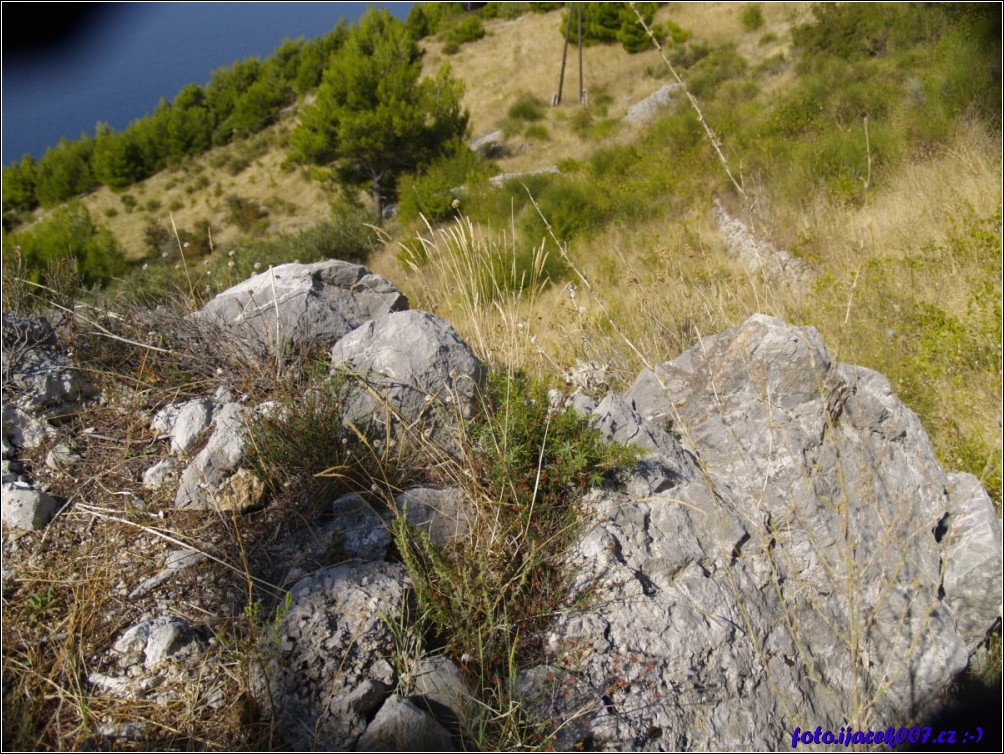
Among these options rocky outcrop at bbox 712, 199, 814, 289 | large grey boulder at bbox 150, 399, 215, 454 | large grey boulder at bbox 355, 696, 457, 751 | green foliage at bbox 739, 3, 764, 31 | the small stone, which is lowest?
green foliage at bbox 739, 3, 764, 31

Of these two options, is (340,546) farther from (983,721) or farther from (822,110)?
(822,110)

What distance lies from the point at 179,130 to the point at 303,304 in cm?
3186

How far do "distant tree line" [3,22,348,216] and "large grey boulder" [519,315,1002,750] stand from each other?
28.2 meters

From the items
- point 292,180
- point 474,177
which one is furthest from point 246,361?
point 292,180

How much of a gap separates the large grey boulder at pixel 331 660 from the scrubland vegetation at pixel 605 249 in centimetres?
9

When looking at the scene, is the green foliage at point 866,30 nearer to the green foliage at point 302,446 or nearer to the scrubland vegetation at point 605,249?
the scrubland vegetation at point 605,249

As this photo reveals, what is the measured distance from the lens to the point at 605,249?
773cm

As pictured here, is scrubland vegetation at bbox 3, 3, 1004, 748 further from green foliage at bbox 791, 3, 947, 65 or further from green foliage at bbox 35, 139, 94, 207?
green foliage at bbox 35, 139, 94, 207

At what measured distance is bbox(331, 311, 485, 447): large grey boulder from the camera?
7.73 feet

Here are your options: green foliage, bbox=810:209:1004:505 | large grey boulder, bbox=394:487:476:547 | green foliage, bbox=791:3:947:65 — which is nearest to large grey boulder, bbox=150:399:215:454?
large grey boulder, bbox=394:487:476:547

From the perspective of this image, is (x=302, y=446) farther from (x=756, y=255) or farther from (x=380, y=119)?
(x=380, y=119)

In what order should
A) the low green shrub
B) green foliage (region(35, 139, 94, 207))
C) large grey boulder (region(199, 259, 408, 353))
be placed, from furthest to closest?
green foliage (region(35, 139, 94, 207)) → large grey boulder (region(199, 259, 408, 353)) → the low green shrub

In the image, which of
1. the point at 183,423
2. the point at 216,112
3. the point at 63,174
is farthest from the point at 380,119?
the point at 216,112

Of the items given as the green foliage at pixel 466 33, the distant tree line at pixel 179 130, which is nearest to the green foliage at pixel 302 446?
the distant tree line at pixel 179 130
